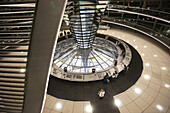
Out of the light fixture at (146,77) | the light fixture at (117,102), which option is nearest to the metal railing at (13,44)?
the light fixture at (117,102)

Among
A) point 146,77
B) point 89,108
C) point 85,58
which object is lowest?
point 89,108

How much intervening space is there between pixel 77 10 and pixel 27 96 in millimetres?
7180

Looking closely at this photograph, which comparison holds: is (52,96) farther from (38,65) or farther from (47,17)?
(47,17)

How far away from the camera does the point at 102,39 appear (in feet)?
58.2

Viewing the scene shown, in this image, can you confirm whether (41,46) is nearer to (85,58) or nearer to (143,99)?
(143,99)

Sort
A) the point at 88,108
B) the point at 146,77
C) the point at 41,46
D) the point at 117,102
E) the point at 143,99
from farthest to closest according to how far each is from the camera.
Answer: the point at 146,77
the point at 143,99
the point at 117,102
the point at 88,108
the point at 41,46

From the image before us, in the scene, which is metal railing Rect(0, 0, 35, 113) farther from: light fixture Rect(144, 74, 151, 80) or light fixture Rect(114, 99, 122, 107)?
light fixture Rect(144, 74, 151, 80)

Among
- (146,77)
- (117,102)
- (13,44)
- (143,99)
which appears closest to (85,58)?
(117,102)

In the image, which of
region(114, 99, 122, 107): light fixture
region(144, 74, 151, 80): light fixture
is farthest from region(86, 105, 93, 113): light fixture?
region(144, 74, 151, 80): light fixture

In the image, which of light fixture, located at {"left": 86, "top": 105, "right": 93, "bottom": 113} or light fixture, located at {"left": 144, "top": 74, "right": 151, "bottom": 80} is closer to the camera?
light fixture, located at {"left": 86, "top": 105, "right": 93, "bottom": 113}

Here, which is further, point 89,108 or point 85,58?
point 85,58

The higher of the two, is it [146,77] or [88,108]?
[146,77]

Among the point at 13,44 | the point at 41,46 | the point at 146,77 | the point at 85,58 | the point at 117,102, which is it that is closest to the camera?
the point at 41,46

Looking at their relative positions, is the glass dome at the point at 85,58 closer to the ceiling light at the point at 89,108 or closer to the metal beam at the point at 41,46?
the ceiling light at the point at 89,108
